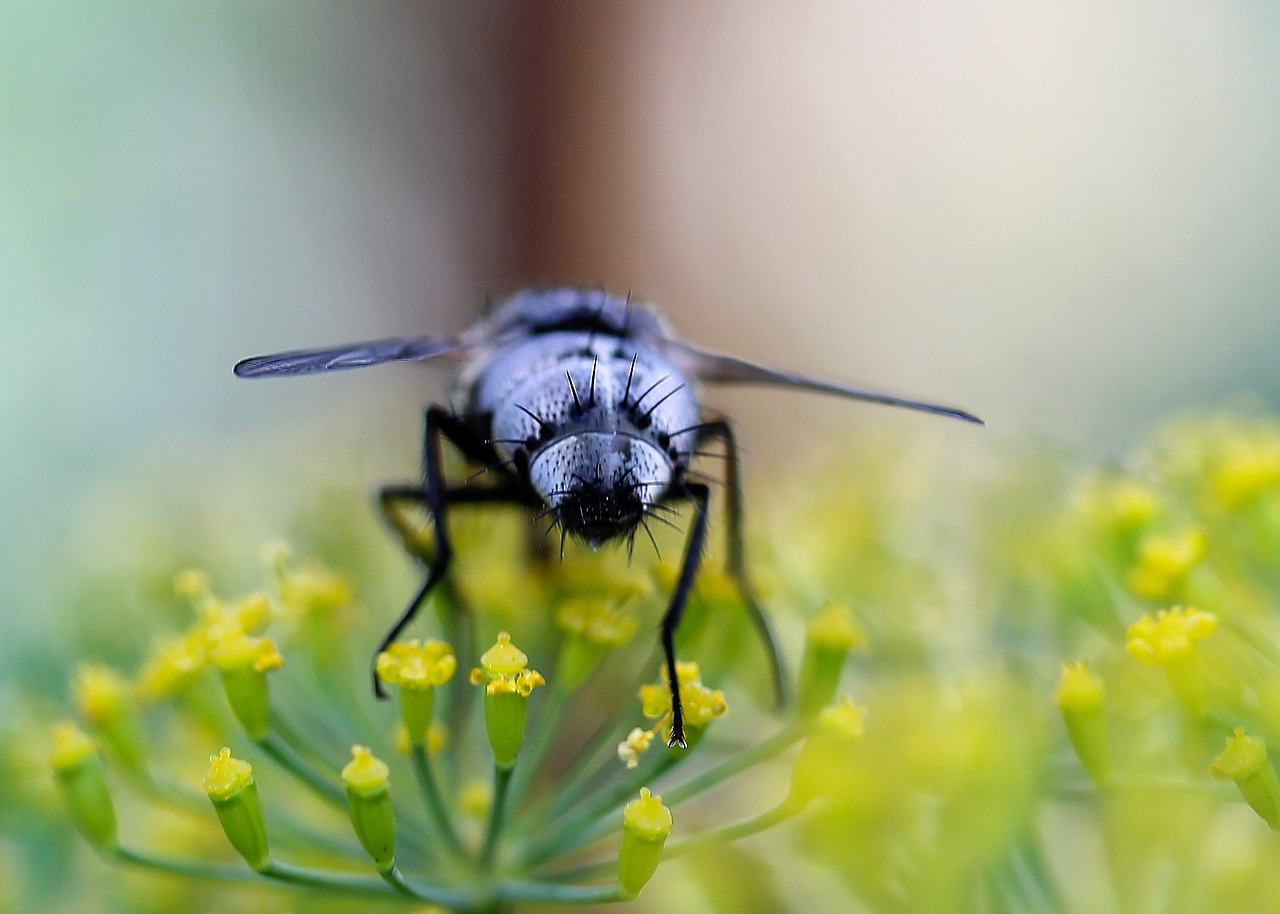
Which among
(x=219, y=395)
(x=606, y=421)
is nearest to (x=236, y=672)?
(x=606, y=421)

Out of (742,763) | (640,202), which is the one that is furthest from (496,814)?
(640,202)

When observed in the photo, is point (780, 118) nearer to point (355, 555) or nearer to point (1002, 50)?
point (1002, 50)

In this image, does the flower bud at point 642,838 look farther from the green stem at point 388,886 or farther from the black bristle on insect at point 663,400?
the black bristle on insect at point 663,400

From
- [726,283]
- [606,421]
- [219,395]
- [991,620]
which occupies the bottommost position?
[219,395]

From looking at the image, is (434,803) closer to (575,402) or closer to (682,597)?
(682,597)

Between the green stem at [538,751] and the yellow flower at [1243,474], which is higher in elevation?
the yellow flower at [1243,474]

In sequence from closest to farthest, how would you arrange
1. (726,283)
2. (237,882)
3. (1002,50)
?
(237,882) < (1002,50) < (726,283)

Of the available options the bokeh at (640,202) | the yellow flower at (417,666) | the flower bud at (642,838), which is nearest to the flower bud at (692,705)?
the flower bud at (642,838)
